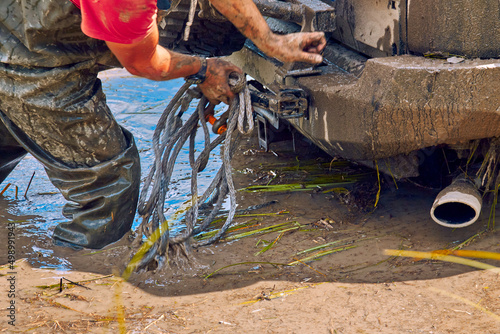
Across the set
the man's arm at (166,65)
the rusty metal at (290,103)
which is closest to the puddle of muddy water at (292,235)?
the rusty metal at (290,103)

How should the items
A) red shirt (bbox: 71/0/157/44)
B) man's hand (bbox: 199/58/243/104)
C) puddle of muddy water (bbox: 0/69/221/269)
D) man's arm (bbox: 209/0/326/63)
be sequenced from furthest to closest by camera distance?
puddle of muddy water (bbox: 0/69/221/269) < man's hand (bbox: 199/58/243/104) < man's arm (bbox: 209/0/326/63) < red shirt (bbox: 71/0/157/44)

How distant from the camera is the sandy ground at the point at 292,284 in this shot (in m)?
2.33

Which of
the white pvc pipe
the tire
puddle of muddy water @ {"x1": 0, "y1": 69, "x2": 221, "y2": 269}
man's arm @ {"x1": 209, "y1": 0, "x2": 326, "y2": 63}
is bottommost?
puddle of muddy water @ {"x1": 0, "y1": 69, "x2": 221, "y2": 269}

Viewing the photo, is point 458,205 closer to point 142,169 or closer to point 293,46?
point 293,46

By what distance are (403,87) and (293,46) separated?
0.60m

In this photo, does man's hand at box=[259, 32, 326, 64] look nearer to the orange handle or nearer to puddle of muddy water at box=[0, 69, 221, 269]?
the orange handle

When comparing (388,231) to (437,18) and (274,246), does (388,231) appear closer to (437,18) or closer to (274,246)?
(274,246)

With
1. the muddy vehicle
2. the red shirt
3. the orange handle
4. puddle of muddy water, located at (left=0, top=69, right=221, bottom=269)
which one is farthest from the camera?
puddle of muddy water, located at (left=0, top=69, right=221, bottom=269)

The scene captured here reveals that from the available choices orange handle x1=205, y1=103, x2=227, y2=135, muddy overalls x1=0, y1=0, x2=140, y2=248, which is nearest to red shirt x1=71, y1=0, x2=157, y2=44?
muddy overalls x1=0, y1=0, x2=140, y2=248

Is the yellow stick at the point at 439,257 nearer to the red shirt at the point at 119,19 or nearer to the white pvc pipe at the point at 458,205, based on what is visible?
the white pvc pipe at the point at 458,205

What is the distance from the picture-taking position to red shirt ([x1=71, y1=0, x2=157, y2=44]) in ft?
7.46

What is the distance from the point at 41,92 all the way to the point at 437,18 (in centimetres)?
192

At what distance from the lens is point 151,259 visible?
2900 millimetres

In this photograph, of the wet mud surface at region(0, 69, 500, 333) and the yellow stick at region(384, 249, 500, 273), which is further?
the yellow stick at region(384, 249, 500, 273)
